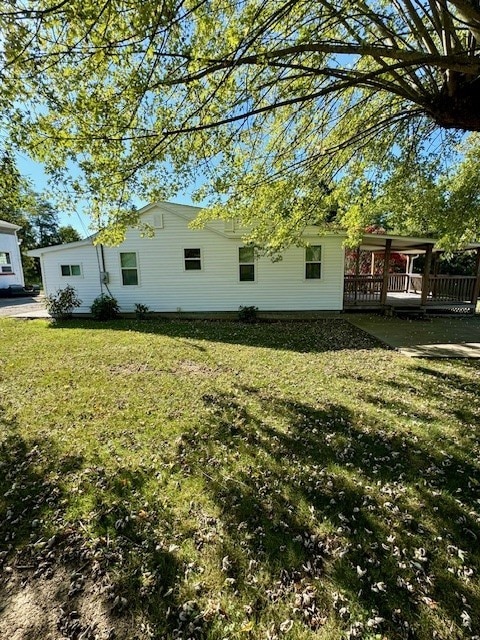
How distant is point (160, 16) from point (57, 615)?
4653mm

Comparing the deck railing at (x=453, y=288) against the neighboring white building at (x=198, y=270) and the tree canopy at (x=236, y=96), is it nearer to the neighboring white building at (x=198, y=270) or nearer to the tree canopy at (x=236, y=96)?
the neighboring white building at (x=198, y=270)

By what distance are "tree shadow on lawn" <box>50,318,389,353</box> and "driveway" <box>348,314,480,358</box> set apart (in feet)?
1.71

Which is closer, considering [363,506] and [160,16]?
[363,506]

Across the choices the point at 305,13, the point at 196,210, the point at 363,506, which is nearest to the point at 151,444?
the point at 363,506

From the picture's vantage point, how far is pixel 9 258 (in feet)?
81.8

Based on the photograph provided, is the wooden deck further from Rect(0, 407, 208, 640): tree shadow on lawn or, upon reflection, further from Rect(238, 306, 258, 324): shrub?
Rect(0, 407, 208, 640): tree shadow on lawn

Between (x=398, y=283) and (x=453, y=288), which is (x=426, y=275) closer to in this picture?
(x=453, y=288)

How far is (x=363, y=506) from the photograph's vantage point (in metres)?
2.65

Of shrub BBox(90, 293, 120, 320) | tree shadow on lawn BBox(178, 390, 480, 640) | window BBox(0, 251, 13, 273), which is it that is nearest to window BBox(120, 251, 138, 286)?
shrub BBox(90, 293, 120, 320)

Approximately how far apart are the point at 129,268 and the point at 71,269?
8.46 ft

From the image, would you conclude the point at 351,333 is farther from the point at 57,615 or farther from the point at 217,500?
the point at 57,615

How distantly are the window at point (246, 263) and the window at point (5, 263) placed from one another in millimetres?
21465

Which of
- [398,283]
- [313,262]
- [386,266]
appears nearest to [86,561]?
[313,262]

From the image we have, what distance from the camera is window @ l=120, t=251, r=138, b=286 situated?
495 inches
